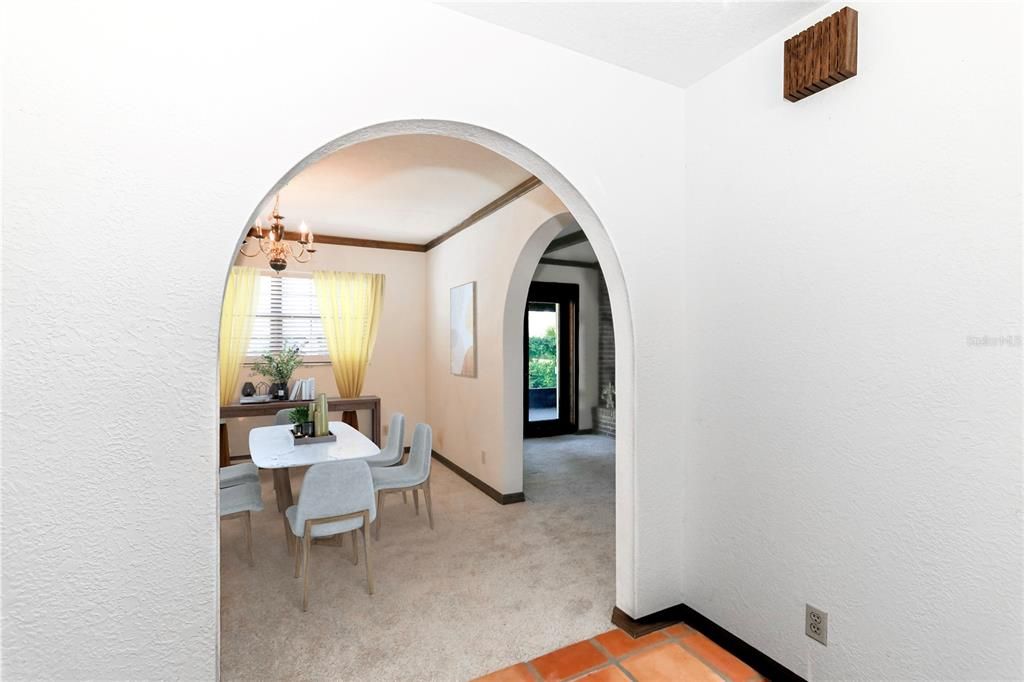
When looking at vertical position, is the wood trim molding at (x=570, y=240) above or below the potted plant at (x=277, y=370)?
above

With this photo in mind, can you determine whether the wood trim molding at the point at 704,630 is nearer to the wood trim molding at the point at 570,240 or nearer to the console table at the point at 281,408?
the console table at the point at 281,408

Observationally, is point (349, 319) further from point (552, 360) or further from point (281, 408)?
point (552, 360)

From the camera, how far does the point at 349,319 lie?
18.0ft

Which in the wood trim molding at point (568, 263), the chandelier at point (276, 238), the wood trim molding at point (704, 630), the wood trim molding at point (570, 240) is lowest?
the wood trim molding at point (704, 630)

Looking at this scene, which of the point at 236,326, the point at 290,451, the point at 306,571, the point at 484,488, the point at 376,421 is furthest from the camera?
the point at 376,421

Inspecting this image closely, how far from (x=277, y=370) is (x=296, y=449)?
2231 mm

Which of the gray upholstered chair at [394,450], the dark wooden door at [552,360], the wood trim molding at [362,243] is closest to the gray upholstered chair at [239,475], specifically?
the gray upholstered chair at [394,450]

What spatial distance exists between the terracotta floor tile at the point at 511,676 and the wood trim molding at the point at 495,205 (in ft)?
8.04

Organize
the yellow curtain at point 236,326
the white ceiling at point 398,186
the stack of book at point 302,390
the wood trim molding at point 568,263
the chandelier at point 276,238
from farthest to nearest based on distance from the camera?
the wood trim molding at point 568,263 < the stack of book at point 302,390 < the yellow curtain at point 236,326 < the chandelier at point 276,238 < the white ceiling at point 398,186

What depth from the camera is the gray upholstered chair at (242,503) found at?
8.89 ft

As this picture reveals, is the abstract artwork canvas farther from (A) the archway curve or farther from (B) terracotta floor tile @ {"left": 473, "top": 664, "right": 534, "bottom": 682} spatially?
(B) terracotta floor tile @ {"left": 473, "top": 664, "right": 534, "bottom": 682}

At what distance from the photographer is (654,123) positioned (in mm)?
2240

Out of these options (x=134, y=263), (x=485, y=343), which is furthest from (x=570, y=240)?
(x=134, y=263)

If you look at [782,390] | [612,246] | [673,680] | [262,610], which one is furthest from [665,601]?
[262,610]
